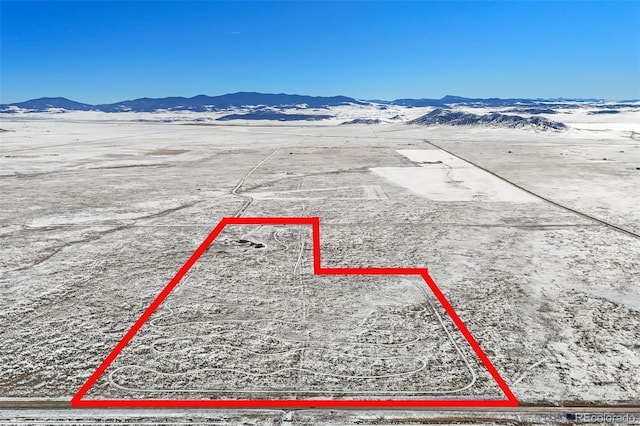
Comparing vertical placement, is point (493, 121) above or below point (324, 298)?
above

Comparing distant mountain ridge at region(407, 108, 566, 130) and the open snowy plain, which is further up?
distant mountain ridge at region(407, 108, 566, 130)

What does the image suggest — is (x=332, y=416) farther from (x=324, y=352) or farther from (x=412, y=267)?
(x=412, y=267)

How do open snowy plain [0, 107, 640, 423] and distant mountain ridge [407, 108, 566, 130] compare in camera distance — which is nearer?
open snowy plain [0, 107, 640, 423]

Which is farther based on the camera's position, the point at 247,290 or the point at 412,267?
the point at 412,267

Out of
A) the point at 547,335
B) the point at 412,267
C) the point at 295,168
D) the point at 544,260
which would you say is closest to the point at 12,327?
the point at 412,267

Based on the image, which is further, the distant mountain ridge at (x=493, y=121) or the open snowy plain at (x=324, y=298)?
the distant mountain ridge at (x=493, y=121)

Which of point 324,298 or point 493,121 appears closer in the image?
point 324,298

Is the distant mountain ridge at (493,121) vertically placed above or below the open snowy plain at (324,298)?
above

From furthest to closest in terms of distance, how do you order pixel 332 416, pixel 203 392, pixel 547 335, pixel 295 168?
1. pixel 295 168
2. pixel 547 335
3. pixel 203 392
4. pixel 332 416
